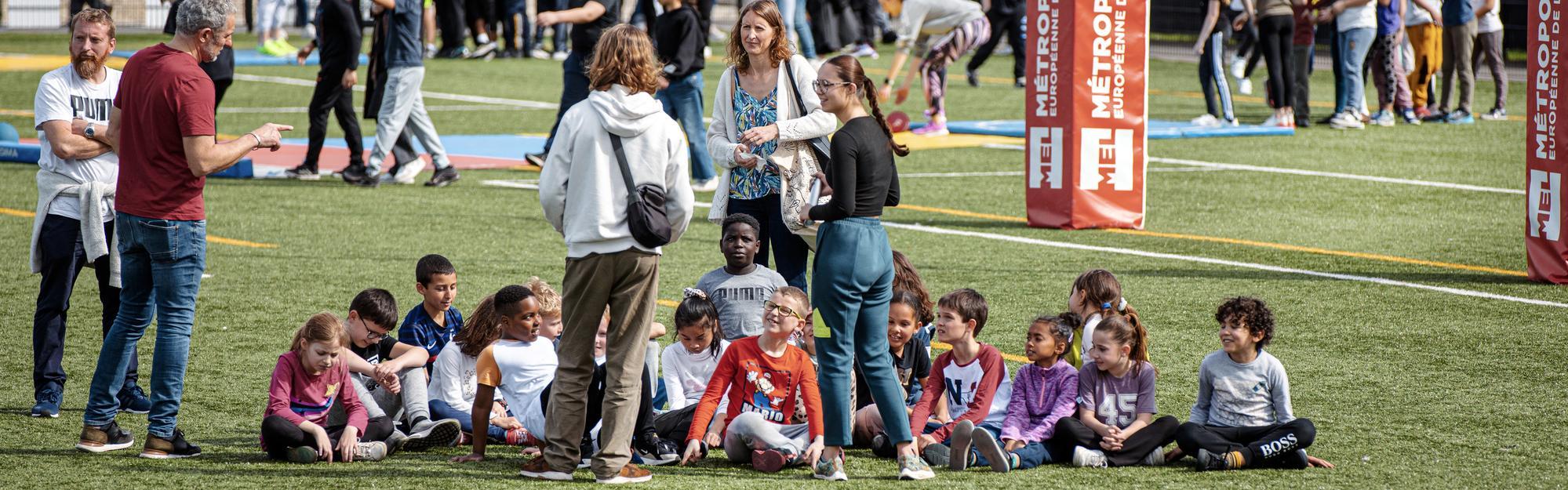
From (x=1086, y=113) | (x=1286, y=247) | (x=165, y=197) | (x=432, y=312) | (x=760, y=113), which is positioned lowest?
(x=1286, y=247)

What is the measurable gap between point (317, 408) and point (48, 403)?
130cm

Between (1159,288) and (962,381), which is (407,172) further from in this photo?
(962,381)

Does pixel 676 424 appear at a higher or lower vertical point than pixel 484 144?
lower

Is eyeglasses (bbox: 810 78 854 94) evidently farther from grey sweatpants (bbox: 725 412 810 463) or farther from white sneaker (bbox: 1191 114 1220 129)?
white sneaker (bbox: 1191 114 1220 129)

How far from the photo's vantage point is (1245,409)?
620cm

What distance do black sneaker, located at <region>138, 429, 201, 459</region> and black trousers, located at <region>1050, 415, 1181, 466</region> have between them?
302 centimetres

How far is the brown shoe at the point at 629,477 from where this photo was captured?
5.77 meters

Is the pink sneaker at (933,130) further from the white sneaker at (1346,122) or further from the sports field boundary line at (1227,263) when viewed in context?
the sports field boundary line at (1227,263)

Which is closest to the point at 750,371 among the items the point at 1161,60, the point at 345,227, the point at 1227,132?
the point at 345,227

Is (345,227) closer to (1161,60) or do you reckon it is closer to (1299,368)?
(1299,368)

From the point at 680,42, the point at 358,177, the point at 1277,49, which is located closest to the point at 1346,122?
the point at 1277,49

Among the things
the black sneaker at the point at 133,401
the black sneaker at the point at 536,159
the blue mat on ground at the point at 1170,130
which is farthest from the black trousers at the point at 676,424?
the blue mat on ground at the point at 1170,130

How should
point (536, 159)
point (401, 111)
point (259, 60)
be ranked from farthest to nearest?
point (259, 60)
point (536, 159)
point (401, 111)

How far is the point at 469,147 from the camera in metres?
17.0
